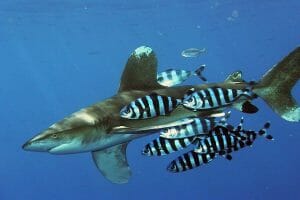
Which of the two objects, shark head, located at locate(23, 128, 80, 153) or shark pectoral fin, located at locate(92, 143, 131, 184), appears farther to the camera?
shark pectoral fin, located at locate(92, 143, 131, 184)

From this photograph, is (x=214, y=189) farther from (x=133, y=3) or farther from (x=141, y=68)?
(x=141, y=68)

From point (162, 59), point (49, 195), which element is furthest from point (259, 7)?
point (162, 59)

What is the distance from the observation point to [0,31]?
3741 cm

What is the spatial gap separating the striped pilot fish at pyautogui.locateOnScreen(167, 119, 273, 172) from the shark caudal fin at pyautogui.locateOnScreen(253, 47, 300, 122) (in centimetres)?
Answer: 86

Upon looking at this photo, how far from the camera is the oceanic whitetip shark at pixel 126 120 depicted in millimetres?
4930

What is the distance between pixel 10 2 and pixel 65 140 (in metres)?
24.8

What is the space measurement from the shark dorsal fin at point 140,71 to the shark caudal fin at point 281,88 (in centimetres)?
141

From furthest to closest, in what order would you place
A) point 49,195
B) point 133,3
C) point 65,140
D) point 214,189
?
point 49,195, point 214,189, point 133,3, point 65,140

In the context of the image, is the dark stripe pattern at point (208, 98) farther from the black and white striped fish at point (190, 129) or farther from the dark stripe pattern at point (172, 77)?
the dark stripe pattern at point (172, 77)

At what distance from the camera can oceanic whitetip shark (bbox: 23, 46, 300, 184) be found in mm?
4930

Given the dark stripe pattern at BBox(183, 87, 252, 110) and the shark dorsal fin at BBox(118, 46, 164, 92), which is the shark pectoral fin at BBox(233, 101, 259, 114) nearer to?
the dark stripe pattern at BBox(183, 87, 252, 110)

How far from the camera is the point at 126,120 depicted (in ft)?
18.5

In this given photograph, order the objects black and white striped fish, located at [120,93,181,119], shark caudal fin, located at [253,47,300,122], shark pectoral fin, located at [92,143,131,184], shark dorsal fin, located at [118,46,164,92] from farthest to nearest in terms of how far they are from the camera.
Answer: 1. shark pectoral fin, located at [92,143,131,184]
2. shark dorsal fin, located at [118,46,164,92]
3. shark caudal fin, located at [253,47,300,122]
4. black and white striped fish, located at [120,93,181,119]

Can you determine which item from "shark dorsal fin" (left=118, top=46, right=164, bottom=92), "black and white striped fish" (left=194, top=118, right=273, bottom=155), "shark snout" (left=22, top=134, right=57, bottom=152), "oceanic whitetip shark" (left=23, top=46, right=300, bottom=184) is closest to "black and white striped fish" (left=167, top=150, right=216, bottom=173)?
"black and white striped fish" (left=194, top=118, right=273, bottom=155)
